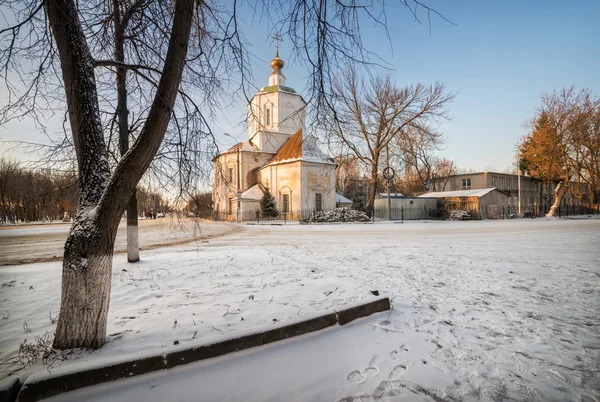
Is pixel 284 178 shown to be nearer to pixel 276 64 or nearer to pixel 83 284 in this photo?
pixel 276 64

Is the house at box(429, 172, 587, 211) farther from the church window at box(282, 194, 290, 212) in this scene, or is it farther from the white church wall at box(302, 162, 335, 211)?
the church window at box(282, 194, 290, 212)

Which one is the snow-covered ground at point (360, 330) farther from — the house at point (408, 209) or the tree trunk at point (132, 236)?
the house at point (408, 209)

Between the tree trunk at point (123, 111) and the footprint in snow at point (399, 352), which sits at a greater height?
the tree trunk at point (123, 111)

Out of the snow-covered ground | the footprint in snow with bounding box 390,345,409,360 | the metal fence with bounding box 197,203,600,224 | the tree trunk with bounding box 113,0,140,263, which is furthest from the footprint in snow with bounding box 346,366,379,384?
the metal fence with bounding box 197,203,600,224

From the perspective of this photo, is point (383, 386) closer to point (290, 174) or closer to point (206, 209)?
point (206, 209)

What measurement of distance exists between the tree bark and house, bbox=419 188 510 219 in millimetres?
29361

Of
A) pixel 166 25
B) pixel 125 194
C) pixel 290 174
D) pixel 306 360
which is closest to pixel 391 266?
pixel 306 360

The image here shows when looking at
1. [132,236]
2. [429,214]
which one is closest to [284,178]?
[429,214]

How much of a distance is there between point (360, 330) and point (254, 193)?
30048 millimetres

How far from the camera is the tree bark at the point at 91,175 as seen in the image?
2297 millimetres

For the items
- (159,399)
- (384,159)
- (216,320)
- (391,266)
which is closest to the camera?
(159,399)

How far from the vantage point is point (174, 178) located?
4.52 m

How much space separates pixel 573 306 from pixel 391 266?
2930 millimetres

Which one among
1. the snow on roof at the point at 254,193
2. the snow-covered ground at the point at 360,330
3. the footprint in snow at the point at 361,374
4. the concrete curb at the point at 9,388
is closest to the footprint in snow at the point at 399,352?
the snow-covered ground at the point at 360,330
